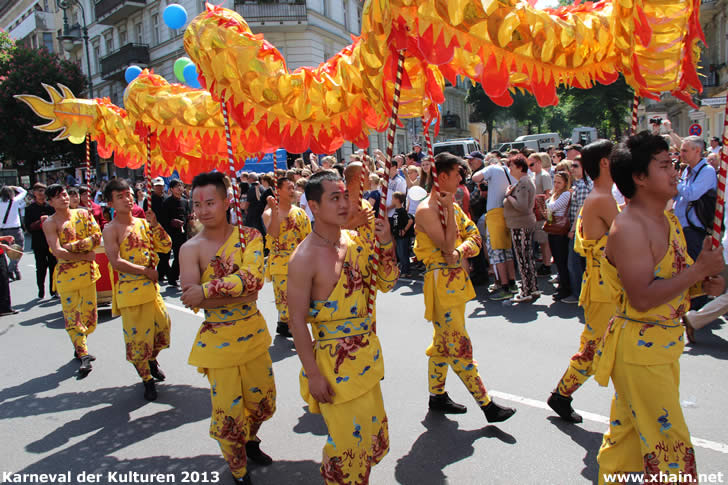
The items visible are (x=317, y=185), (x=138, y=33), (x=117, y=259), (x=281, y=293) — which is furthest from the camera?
(x=138, y=33)

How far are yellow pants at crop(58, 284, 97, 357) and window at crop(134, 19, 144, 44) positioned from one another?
2645 cm

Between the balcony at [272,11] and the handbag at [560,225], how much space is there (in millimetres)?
19315

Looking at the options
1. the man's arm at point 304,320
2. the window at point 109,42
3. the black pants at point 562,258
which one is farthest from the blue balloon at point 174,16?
the window at point 109,42

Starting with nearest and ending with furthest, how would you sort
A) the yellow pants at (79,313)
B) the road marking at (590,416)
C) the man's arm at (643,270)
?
the man's arm at (643,270)
the road marking at (590,416)
the yellow pants at (79,313)

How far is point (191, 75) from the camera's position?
488 centimetres

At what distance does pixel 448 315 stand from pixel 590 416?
1280 mm

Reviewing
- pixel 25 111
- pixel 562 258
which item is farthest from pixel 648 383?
pixel 25 111

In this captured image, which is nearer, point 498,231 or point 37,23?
point 498,231

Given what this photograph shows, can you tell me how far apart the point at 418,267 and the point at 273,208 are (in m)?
4.72

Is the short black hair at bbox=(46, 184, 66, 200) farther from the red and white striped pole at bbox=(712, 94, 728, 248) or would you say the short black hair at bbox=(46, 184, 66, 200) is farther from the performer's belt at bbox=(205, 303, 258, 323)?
the red and white striped pole at bbox=(712, 94, 728, 248)

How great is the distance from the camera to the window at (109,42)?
30.0 m

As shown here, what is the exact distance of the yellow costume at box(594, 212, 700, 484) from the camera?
2129mm

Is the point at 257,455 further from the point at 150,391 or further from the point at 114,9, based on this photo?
the point at 114,9

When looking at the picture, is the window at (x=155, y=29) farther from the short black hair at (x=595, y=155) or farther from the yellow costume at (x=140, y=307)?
the short black hair at (x=595, y=155)
